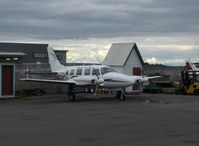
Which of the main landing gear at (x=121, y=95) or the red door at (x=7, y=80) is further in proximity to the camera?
the red door at (x=7, y=80)

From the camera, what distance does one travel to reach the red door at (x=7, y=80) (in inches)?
1426

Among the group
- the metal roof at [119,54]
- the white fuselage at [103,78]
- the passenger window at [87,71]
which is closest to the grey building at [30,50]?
the metal roof at [119,54]

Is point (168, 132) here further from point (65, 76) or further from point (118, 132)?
point (65, 76)

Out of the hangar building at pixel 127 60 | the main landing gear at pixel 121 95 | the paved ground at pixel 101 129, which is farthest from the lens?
the hangar building at pixel 127 60

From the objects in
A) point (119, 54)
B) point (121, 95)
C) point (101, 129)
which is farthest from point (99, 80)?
point (101, 129)

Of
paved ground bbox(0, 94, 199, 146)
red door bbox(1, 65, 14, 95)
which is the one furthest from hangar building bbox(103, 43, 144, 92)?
paved ground bbox(0, 94, 199, 146)

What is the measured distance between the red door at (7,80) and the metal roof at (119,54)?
38.0ft

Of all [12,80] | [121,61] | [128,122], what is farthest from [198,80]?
[128,122]

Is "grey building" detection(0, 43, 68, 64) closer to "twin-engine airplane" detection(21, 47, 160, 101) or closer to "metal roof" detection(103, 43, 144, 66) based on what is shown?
"metal roof" detection(103, 43, 144, 66)

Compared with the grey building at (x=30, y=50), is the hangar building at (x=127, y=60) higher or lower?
lower

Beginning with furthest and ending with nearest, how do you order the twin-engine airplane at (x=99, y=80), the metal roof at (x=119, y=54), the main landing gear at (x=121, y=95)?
1. the metal roof at (x=119, y=54)
2. the twin-engine airplane at (x=99, y=80)
3. the main landing gear at (x=121, y=95)

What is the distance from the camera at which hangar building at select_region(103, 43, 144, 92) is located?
44.1 metres

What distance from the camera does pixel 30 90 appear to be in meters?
40.5

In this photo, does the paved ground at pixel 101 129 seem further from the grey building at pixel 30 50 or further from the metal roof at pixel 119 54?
the grey building at pixel 30 50
